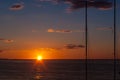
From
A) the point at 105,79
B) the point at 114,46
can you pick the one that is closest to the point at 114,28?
the point at 114,46

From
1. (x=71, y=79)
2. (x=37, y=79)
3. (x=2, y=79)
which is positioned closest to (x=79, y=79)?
(x=71, y=79)

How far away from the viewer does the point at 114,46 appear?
101 feet

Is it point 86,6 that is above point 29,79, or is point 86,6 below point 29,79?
above

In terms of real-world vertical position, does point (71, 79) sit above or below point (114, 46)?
below

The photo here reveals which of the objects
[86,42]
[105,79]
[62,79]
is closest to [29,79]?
[62,79]

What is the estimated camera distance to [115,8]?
30.7 metres

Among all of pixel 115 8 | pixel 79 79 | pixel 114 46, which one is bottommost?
pixel 79 79

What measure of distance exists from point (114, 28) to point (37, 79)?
2150 centimetres

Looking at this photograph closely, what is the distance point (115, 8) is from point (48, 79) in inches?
859

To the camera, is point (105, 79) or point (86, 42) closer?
point (86, 42)

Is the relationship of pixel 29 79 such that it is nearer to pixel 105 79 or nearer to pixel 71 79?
pixel 71 79

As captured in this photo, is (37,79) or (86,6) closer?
(86,6)

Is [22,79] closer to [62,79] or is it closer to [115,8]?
[62,79]

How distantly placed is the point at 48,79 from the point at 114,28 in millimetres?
21298
